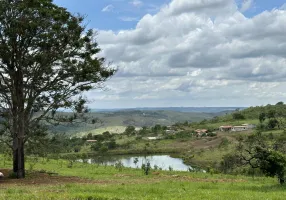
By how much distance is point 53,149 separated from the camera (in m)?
25.5

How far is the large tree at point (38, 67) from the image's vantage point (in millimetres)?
22359

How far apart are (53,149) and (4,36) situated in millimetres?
8318

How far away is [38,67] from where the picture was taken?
934 inches

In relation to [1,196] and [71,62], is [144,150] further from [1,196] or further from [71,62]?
[1,196]

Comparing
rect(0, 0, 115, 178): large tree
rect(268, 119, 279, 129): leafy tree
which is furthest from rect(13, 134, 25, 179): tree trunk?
rect(268, 119, 279, 129): leafy tree

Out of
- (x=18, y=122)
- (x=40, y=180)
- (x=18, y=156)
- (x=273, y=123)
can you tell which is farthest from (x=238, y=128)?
(x=18, y=122)

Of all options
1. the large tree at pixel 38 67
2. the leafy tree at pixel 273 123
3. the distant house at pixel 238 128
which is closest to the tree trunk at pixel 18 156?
the large tree at pixel 38 67

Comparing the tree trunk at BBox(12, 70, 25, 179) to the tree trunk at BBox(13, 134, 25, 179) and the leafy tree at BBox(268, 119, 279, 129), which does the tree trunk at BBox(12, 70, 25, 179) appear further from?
the leafy tree at BBox(268, 119, 279, 129)

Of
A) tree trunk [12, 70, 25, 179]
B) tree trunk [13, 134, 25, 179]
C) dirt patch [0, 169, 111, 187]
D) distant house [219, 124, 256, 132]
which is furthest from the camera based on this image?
distant house [219, 124, 256, 132]

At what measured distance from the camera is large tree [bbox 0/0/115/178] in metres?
22.4

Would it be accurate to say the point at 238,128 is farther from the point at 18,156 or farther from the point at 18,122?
the point at 18,122

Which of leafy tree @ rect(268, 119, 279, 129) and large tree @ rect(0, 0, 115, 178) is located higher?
large tree @ rect(0, 0, 115, 178)

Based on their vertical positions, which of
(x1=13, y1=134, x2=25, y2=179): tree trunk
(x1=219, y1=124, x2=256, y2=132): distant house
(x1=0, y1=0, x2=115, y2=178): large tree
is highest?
(x1=0, y1=0, x2=115, y2=178): large tree

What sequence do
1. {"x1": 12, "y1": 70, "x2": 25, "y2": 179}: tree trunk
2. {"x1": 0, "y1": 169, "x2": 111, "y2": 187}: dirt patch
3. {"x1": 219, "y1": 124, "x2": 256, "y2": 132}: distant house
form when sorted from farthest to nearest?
{"x1": 219, "y1": 124, "x2": 256, "y2": 132}: distant house < {"x1": 12, "y1": 70, "x2": 25, "y2": 179}: tree trunk < {"x1": 0, "y1": 169, "x2": 111, "y2": 187}: dirt patch
